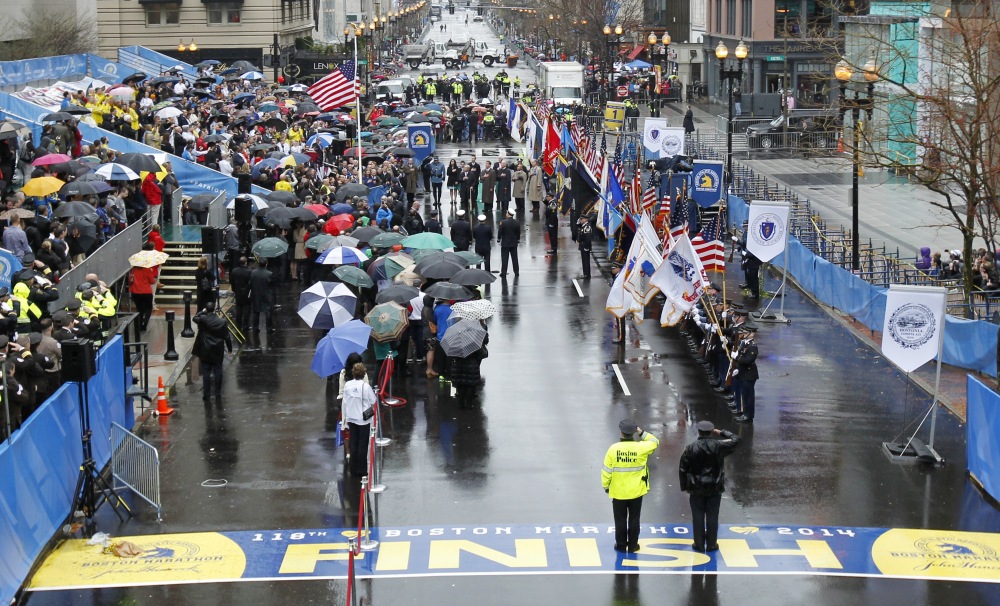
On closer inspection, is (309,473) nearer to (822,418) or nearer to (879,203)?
(822,418)

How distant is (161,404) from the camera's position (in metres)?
20.6

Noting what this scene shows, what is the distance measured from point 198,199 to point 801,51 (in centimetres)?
4652

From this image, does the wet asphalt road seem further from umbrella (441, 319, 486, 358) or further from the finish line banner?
umbrella (441, 319, 486, 358)

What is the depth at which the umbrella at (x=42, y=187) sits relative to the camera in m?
25.9

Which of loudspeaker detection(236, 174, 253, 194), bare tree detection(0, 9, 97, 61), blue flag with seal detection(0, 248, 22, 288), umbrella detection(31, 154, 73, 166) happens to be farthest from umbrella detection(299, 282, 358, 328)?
bare tree detection(0, 9, 97, 61)

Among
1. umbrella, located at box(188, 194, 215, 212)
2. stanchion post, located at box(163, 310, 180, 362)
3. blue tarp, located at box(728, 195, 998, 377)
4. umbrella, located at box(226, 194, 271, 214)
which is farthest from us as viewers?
umbrella, located at box(226, 194, 271, 214)

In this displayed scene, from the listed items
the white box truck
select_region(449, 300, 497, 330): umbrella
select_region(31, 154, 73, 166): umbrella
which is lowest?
select_region(449, 300, 497, 330): umbrella

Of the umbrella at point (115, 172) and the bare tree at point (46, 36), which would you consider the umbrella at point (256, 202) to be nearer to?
the umbrella at point (115, 172)

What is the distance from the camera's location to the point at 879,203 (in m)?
42.8

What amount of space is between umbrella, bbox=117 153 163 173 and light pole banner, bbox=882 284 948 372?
1678 cm

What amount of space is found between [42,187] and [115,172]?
205 centimetres

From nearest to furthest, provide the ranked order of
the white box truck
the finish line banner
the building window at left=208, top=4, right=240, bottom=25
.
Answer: the finish line banner, the white box truck, the building window at left=208, top=4, right=240, bottom=25

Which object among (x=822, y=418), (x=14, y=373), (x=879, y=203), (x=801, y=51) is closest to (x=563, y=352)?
(x=822, y=418)

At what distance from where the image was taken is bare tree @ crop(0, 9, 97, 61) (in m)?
60.1
